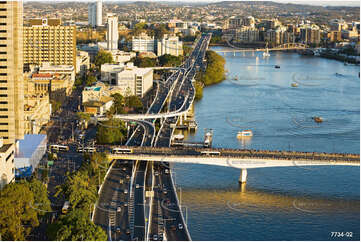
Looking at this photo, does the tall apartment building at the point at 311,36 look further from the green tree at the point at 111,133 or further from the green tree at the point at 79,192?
the green tree at the point at 79,192

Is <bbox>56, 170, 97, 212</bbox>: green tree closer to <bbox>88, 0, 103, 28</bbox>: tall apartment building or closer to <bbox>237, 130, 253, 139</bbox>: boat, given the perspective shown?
<bbox>237, 130, 253, 139</bbox>: boat

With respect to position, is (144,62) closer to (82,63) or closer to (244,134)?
(82,63)

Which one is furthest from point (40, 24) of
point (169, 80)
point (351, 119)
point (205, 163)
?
point (205, 163)

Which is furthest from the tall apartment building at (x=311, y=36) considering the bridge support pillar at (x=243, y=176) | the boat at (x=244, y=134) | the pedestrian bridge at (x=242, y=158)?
the bridge support pillar at (x=243, y=176)

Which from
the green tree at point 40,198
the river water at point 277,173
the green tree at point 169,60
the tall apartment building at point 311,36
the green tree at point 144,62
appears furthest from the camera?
the tall apartment building at point 311,36

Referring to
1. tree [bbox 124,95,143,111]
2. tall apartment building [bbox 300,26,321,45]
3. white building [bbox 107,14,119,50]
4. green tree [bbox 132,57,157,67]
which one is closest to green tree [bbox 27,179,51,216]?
tree [bbox 124,95,143,111]
